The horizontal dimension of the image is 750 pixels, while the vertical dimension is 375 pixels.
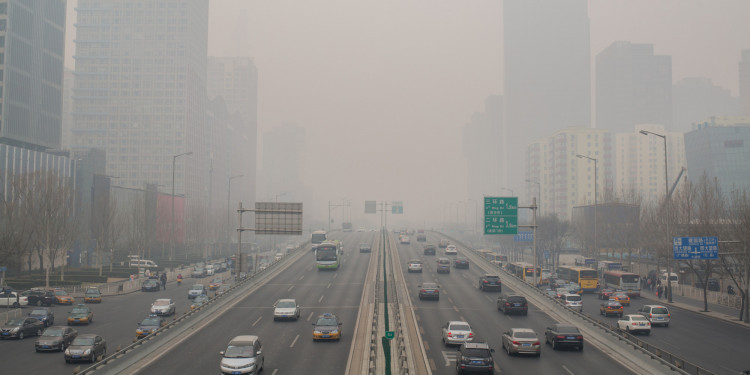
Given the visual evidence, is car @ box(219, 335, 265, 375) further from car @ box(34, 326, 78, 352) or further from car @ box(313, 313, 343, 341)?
car @ box(34, 326, 78, 352)

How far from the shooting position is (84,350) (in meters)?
29.4

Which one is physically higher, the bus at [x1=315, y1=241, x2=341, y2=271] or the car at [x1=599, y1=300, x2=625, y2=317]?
Answer: the bus at [x1=315, y1=241, x2=341, y2=271]

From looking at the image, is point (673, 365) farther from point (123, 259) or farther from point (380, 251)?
point (123, 259)

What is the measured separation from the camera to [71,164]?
10931 centimetres

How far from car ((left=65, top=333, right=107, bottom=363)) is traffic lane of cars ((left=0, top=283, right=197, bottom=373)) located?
0.58 meters

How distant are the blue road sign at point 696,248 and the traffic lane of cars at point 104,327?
1656 inches

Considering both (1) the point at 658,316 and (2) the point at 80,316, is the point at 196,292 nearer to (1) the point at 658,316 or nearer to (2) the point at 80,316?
(2) the point at 80,316

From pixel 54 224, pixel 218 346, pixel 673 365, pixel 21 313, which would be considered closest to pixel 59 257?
pixel 54 224

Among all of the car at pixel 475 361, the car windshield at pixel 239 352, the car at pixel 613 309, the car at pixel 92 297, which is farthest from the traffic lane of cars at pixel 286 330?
the car at pixel 613 309

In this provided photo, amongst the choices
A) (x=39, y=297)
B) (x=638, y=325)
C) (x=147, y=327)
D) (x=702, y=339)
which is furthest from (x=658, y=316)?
(x=39, y=297)

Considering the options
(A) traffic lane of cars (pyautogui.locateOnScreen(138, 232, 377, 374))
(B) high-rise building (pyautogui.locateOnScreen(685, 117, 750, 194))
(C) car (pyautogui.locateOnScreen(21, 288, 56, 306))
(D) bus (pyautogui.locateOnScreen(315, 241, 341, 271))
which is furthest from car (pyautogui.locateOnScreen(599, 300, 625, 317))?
(B) high-rise building (pyautogui.locateOnScreen(685, 117, 750, 194))

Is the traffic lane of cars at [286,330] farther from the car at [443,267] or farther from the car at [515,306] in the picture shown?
the car at [515,306]

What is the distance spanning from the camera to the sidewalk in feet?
165

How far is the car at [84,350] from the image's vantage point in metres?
29.3
